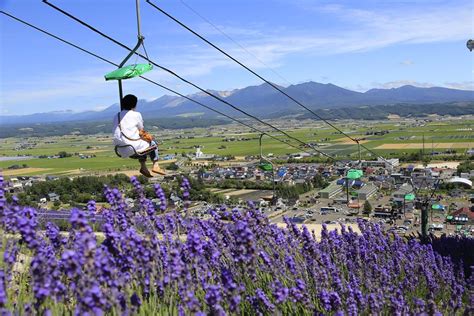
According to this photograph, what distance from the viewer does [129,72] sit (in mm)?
4199

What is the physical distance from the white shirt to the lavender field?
5.29 ft

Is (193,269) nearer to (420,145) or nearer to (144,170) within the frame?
(144,170)

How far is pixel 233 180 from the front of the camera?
53.8m

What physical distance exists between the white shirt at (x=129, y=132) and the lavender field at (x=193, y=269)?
1614 millimetres

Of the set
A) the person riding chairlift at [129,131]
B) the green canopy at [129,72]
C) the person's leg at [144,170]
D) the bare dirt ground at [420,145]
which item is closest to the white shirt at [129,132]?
the person riding chairlift at [129,131]

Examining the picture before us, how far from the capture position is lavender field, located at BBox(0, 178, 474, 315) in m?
1.77

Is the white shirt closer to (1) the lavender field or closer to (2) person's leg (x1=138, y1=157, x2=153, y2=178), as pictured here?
(2) person's leg (x1=138, y1=157, x2=153, y2=178)

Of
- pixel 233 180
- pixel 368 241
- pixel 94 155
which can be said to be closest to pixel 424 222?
pixel 368 241

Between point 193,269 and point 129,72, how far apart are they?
7.04 ft

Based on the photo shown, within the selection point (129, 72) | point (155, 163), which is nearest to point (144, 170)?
point (155, 163)

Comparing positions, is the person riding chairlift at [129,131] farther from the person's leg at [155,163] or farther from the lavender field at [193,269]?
the lavender field at [193,269]

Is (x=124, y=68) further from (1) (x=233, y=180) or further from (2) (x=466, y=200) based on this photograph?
(1) (x=233, y=180)

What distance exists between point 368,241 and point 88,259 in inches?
109

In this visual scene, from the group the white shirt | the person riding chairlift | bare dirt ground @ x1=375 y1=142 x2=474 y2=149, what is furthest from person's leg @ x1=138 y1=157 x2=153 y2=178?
bare dirt ground @ x1=375 y1=142 x2=474 y2=149
